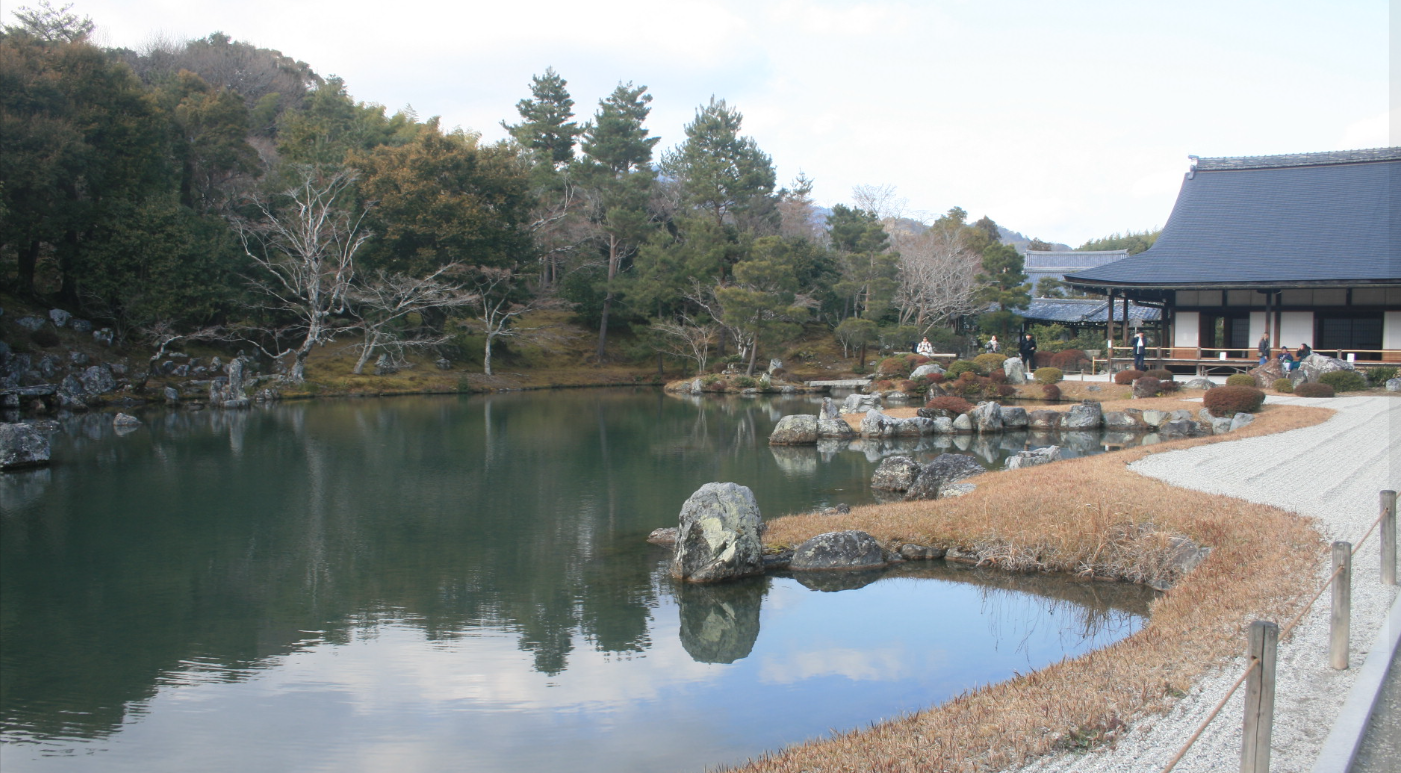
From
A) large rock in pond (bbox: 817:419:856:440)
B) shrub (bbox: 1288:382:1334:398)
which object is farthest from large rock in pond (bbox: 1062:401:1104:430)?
large rock in pond (bbox: 817:419:856:440)

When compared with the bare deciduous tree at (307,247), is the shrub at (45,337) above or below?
below

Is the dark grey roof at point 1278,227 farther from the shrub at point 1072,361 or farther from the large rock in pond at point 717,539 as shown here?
the large rock in pond at point 717,539

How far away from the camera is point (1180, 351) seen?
28.9 metres

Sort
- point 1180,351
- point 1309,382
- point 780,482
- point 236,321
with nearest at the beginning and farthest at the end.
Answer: point 780,482 → point 1309,382 → point 1180,351 → point 236,321

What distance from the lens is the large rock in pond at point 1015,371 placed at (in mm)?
28703

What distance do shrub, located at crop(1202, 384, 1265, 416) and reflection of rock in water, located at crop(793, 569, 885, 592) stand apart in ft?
47.5

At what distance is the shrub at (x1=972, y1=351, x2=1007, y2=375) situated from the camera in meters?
29.2

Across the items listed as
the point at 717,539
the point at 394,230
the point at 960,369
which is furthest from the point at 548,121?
the point at 717,539

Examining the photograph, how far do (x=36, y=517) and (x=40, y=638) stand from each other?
19.0 ft

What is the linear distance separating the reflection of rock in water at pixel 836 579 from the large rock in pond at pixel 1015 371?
20.8m

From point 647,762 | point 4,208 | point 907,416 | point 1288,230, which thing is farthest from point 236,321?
point 1288,230

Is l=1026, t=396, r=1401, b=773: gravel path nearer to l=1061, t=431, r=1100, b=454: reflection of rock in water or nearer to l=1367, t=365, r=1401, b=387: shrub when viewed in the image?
l=1061, t=431, r=1100, b=454: reflection of rock in water

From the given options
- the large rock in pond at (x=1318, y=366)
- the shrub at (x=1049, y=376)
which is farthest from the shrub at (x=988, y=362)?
the large rock in pond at (x=1318, y=366)

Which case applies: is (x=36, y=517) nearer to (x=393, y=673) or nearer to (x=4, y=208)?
(x=393, y=673)
